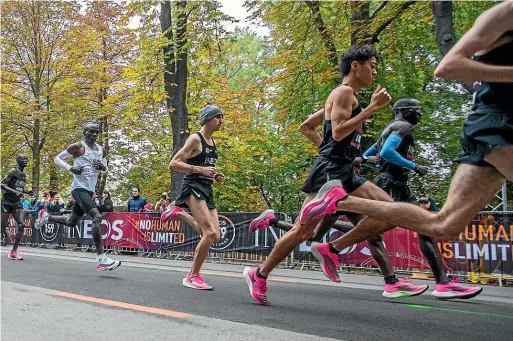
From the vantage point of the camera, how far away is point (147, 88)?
14680 millimetres

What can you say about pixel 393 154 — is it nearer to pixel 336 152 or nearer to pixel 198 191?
pixel 336 152

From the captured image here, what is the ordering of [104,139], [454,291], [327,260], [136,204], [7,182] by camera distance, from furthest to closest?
[104,139]
[136,204]
[7,182]
[454,291]
[327,260]

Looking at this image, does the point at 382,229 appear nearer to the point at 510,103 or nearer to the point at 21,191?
the point at 510,103

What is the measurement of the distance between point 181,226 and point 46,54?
48.1 feet

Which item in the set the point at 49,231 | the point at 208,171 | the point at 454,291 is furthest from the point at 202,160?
the point at 49,231

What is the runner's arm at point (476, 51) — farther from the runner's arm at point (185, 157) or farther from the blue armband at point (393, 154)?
the runner's arm at point (185, 157)

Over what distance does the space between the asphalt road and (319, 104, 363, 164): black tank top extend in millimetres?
1339

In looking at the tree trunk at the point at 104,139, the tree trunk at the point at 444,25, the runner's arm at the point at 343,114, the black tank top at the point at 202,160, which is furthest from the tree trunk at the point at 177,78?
the runner's arm at the point at 343,114

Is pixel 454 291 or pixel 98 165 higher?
pixel 98 165

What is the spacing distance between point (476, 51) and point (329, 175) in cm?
186

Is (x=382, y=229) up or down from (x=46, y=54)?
down

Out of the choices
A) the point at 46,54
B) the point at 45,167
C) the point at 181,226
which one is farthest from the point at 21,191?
the point at 45,167

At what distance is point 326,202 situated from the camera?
3336 millimetres

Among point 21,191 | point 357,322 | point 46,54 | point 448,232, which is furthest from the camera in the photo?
point 46,54
